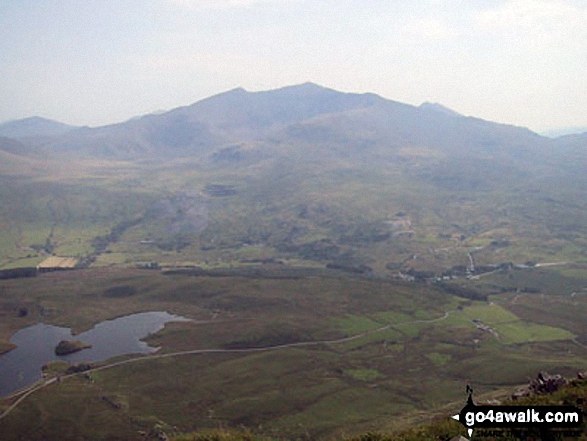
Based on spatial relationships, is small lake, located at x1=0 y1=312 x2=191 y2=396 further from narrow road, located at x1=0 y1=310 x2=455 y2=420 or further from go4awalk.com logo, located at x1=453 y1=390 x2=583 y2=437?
go4awalk.com logo, located at x1=453 y1=390 x2=583 y2=437

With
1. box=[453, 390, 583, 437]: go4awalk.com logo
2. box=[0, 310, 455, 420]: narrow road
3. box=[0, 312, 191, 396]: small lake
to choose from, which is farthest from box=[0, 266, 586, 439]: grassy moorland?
box=[453, 390, 583, 437]: go4awalk.com logo

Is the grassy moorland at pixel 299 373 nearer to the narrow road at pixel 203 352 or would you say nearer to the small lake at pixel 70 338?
the narrow road at pixel 203 352

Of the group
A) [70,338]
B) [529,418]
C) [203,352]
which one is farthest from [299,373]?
[529,418]

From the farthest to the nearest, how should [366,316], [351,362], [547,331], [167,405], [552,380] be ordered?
1. [366,316]
2. [547,331]
3. [351,362]
4. [167,405]
5. [552,380]

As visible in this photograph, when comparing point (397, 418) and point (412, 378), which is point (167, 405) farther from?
point (412, 378)

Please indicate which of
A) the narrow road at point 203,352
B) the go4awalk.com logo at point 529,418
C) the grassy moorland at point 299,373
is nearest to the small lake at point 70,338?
the narrow road at point 203,352

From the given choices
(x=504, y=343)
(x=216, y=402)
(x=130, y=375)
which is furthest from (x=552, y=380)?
(x=504, y=343)
